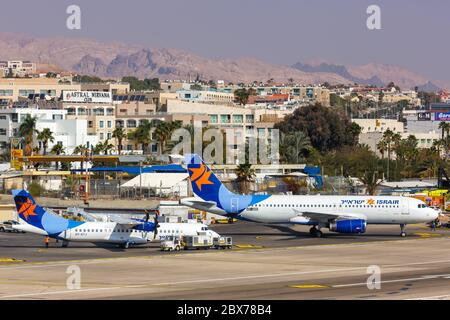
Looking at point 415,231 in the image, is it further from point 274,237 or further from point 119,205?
point 119,205

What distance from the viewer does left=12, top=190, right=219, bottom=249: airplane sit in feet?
307

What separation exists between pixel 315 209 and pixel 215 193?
1067cm

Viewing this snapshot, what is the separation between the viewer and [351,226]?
352 ft

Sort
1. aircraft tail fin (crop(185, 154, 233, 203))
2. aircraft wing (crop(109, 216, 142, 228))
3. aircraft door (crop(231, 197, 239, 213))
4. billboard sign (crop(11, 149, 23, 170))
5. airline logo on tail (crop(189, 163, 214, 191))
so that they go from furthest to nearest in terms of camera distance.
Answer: billboard sign (crop(11, 149, 23, 170)) → airline logo on tail (crop(189, 163, 214, 191)) → aircraft tail fin (crop(185, 154, 233, 203)) → aircraft door (crop(231, 197, 239, 213)) → aircraft wing (crop(109, 216, 142, 228))

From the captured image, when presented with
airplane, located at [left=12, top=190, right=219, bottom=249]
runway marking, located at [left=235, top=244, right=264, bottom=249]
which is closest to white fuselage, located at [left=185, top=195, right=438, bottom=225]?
runway marking, located at [left=235, top=244, right=264, bottom=249]

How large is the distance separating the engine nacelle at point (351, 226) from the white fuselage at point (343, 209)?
110 cm

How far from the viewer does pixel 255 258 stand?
288 feet

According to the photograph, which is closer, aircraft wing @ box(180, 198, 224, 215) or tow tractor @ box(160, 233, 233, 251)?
tow tractor @ box(160, 233, 233, 251)

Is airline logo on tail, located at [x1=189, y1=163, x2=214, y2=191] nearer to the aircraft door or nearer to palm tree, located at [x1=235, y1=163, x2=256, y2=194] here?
the aircraft door

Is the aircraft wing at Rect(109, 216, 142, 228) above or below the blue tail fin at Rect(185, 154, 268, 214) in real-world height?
below

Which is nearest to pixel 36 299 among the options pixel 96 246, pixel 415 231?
pixel 96 246

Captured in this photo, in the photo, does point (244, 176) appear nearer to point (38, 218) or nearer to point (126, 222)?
point (126, 222)

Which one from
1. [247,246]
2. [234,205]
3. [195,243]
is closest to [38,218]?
[195,243]
